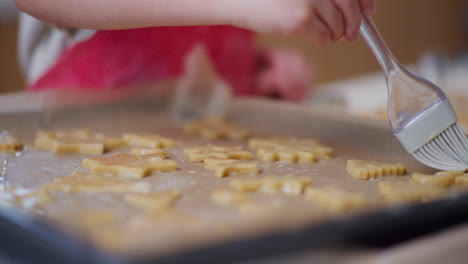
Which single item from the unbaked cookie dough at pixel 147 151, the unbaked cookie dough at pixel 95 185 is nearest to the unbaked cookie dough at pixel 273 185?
the unbaked cookie dough at pixel 95 185

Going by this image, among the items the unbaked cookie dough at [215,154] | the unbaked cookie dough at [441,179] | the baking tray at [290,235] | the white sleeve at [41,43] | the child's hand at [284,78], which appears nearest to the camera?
the baking tray at [290,235]

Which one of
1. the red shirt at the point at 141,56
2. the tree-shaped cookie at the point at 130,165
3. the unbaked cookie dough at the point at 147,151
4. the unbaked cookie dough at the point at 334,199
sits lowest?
the unbaked cookie dough at the point at 334,199

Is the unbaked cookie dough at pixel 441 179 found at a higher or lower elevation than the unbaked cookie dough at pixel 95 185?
lower

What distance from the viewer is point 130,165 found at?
0.78 m

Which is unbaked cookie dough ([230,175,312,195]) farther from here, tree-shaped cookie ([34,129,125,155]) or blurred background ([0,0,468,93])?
blurred background ([0,0,468,93])

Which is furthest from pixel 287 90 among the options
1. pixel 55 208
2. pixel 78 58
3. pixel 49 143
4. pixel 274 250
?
pixel 274 250

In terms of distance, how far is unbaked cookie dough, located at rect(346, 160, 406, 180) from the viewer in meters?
0.76

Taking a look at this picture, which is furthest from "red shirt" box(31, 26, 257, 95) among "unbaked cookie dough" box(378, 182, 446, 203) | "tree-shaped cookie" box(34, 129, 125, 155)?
"unbaked cookie dough" box(378, 182, 446, 203)

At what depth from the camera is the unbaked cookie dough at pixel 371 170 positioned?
2.48ft

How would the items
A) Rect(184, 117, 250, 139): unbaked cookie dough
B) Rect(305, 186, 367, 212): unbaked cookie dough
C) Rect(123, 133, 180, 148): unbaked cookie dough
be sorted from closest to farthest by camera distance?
1. Rect(305, 186, 367, 212): unbaked cookie dough
2. Rect(123, 133, 180, 148): unbaked cookie dough
3. Rect(184, 117, 250, 139): unbaked cookie dough

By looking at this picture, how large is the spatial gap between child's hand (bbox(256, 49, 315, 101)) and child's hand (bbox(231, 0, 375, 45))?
92 cm

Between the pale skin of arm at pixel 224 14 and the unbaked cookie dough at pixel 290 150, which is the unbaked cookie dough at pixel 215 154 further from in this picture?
the pale skin of arm at pixel 224 14

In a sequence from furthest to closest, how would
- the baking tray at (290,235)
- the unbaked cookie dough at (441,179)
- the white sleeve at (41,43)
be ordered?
the white sleeve at (41,43) < the unbaked cookie dough at (441,179) < the baking tray at (290,235)

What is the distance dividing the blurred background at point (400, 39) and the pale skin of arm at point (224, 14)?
9.49ft
